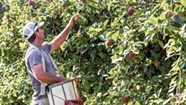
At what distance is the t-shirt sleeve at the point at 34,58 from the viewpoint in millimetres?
3021

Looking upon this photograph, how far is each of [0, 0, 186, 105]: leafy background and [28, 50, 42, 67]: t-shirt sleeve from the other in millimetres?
498

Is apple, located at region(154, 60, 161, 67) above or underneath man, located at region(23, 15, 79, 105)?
underneath

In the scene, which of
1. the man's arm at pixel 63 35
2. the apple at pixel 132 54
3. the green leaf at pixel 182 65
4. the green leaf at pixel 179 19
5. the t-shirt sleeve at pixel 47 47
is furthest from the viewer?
the man's arm at pixel 63 35

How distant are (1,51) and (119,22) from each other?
2119 mm

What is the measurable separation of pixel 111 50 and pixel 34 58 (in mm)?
667

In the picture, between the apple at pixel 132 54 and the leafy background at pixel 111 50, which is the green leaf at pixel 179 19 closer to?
the leafy background at pixel 111 50

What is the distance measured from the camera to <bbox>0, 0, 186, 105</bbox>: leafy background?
2494 millimetres

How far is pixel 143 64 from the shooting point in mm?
3039

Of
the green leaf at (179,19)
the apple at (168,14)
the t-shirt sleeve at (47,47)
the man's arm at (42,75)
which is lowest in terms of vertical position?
the man's arm at (42,75)

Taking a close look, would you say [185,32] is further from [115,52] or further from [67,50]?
[67,50]

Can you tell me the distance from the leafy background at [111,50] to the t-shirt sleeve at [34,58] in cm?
50

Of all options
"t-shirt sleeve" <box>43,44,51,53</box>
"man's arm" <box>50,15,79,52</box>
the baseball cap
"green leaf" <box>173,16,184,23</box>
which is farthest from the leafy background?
the baseball cap

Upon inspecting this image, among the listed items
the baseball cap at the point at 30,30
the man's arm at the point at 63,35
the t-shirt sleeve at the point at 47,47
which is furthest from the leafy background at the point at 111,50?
the baseball cap at the point at 30,30

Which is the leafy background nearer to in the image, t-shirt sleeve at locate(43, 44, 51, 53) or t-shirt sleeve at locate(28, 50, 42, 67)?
t-shirt sleeve at locate(43, 44, 51, 53)
